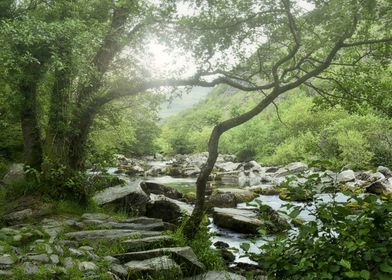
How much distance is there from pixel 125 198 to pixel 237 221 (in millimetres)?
4531

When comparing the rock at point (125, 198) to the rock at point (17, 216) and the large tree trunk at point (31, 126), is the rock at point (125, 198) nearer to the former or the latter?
the large tree trunk at point (31, 126)

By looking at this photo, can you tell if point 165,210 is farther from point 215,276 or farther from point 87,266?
point 87,266

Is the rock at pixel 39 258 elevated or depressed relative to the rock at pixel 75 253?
elevated

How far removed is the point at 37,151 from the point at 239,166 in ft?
120

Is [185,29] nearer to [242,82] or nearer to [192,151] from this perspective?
[242,82]

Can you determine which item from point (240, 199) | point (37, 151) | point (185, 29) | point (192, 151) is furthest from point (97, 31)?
point (192, 151)

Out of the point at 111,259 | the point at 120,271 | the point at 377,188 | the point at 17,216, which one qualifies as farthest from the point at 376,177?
Answer: the point at 120,271

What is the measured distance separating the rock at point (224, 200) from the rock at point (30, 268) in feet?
49.3

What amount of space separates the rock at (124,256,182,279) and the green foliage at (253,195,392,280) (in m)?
2.68

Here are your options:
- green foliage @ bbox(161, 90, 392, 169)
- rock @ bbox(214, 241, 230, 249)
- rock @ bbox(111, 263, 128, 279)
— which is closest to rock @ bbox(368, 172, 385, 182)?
green foliage @ bbox(161, 90, 392, 169)

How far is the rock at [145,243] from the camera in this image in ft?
29.8

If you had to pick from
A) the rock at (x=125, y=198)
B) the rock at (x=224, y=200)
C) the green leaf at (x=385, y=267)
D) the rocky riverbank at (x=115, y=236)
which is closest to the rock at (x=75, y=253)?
the rocky riverbank at (x=115, y=236)

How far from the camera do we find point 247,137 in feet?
241

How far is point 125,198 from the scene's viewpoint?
15.3 m
